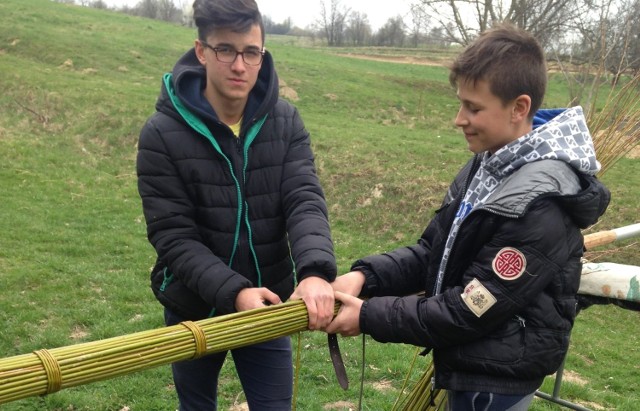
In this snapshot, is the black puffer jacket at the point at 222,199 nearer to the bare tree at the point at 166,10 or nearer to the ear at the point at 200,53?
the ear at the point at 200,53

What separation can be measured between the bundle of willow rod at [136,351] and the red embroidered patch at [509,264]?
576 mm

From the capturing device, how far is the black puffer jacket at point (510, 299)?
5.61ft

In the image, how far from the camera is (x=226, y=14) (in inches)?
83.9

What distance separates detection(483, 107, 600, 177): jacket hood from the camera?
1.79 m

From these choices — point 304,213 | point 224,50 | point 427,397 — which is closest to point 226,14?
point 224,50

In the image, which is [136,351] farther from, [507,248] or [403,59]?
[403,59]

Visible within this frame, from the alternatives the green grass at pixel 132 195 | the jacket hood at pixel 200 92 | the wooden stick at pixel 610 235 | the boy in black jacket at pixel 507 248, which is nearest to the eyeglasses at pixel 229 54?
the jacket hood at pixel 200 92

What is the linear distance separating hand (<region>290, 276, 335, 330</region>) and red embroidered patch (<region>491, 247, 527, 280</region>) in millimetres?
523

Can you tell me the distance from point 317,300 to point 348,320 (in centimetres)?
11

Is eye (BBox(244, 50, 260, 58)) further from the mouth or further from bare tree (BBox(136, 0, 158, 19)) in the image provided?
bare tree (BBox(136, 0, 158, 19))

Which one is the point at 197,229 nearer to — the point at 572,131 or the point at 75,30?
the point at 572,131

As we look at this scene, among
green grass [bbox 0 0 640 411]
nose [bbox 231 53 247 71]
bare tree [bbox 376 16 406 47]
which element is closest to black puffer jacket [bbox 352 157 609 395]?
nose [bbox 231 53 247 71]

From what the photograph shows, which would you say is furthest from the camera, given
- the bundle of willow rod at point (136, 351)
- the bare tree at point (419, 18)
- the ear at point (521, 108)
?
the bare tree at point (419, 18)

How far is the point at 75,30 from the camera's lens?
22688mm
